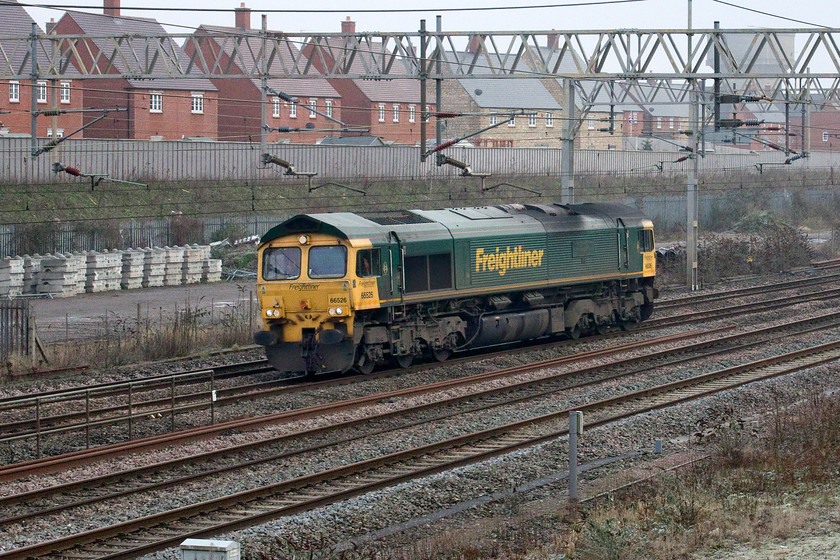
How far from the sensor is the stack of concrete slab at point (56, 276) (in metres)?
32.4

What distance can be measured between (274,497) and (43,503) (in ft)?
7.96

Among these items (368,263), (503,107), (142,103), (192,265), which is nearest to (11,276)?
(192,265)

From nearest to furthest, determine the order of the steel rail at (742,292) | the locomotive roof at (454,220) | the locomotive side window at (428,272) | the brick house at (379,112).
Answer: the locomotive roof at (454,220) < the locomotive side window at (428,272) < the steel rail at (742,292) < the brick house at (379,112)

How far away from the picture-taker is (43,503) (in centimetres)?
1101

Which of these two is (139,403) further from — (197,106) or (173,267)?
(197,106)

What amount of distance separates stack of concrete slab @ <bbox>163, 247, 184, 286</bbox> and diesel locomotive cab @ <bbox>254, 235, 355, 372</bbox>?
17961 millimetres

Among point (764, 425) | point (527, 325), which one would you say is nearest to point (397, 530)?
point (764, 425)

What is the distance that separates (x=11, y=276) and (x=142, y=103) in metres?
23.7

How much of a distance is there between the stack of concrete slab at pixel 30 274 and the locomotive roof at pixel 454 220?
16013 mm

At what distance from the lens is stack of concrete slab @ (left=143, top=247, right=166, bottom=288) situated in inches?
1389

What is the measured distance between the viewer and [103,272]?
33.8 meters

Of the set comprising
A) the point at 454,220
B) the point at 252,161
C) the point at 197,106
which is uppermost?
the point at 197,106

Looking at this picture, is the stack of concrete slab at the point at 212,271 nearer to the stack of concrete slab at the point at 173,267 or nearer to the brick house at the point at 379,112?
the stack of concrete slab at the point at 173,267

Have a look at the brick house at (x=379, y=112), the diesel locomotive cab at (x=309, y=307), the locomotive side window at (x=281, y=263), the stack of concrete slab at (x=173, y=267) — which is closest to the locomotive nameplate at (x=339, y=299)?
the diesel locomotive cab at (x=309, y=307)
